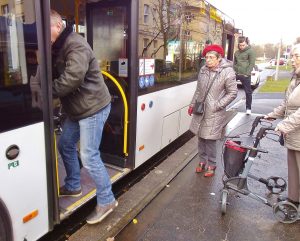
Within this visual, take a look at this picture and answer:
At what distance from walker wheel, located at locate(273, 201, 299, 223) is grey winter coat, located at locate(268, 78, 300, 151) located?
1.98ft

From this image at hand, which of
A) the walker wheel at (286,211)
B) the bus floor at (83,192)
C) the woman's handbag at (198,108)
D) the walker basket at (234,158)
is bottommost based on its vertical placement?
the walker wheel at (286,211)

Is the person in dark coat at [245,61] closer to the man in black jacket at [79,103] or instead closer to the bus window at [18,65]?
the man in black jacket at [79,103]

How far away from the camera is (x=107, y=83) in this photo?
156 inches

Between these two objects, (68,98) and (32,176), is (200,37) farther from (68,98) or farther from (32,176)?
(32,176)

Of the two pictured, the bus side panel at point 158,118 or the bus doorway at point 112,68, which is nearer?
the bus doorway at point 112,68

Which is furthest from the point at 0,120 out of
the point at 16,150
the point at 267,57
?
the point at 267,57

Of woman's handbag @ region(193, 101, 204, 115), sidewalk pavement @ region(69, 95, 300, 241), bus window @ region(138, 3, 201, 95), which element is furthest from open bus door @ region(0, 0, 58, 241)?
woman's handbag @ region(193, 101, 204, 115)

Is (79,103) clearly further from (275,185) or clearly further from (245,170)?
(275,185)

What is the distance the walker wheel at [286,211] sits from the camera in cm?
326

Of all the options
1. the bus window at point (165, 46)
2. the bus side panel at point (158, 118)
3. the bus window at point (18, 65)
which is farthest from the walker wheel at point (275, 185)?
the bus window at point (18, 65)

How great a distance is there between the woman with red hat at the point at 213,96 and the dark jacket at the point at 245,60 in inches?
171

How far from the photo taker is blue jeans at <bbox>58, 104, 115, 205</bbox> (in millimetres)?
2939

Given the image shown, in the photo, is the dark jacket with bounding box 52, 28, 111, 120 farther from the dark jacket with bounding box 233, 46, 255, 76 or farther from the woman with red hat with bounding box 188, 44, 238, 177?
the dark jacket with bounding box 233, 46, 255, 76

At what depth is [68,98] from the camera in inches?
111
